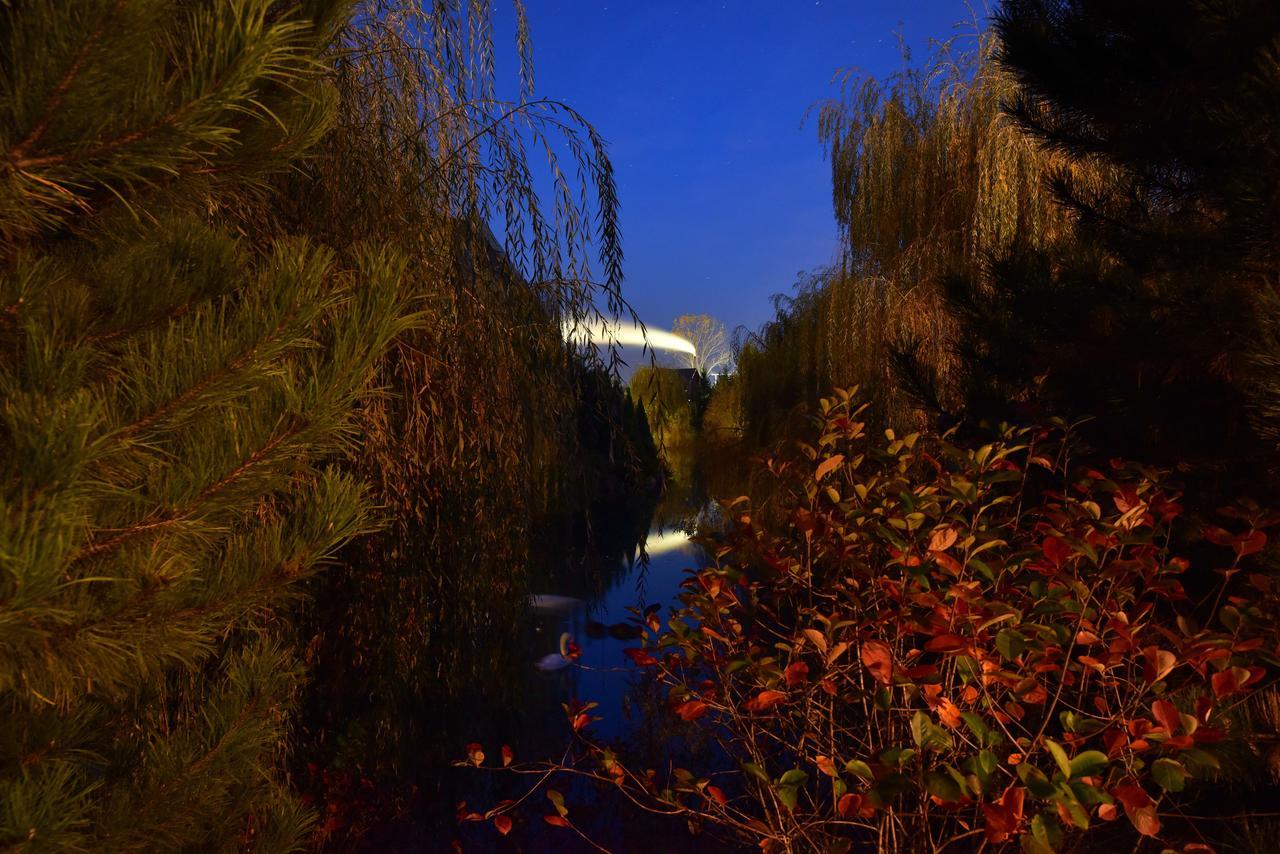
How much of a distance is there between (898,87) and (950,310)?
163 inches

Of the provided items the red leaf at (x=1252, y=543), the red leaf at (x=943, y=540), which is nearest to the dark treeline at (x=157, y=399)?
the red leaf at (x=943, y=540)

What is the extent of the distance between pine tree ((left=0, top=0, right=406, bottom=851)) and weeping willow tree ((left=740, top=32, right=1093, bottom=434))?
4.48 meters

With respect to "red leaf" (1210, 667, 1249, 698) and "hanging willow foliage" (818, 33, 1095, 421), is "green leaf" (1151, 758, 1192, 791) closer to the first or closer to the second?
"red leaf" (1210, 667, 1249, 698)

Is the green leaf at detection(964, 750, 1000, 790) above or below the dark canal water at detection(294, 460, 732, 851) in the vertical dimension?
above

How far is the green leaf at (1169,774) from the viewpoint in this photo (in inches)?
53.4

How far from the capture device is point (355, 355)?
1.24 metres

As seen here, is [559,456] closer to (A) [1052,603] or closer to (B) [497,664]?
(B) [497,664]

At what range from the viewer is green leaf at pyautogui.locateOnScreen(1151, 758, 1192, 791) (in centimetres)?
136

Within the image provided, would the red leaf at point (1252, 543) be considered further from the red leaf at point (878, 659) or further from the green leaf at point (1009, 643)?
the red leaf at point (878, 659)

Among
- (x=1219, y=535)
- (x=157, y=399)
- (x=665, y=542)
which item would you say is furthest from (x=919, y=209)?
(x=665, y=542)

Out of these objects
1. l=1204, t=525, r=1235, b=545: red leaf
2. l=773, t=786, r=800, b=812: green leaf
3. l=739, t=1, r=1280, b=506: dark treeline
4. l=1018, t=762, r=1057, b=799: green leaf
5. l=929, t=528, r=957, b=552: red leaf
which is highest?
l=739, t=1, r=1280, b=506: dark treeline

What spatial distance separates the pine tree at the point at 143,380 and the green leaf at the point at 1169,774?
1542 millimetres

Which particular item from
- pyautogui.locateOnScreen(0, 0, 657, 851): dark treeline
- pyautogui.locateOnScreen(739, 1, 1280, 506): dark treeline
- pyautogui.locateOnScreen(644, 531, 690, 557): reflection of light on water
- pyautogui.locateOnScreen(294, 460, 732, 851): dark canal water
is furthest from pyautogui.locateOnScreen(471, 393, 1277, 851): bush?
pyautogui.locateOnScreen(644, 531, 690, 557): reflection of light on water

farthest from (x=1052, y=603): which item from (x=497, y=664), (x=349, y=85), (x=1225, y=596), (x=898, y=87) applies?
(x=898, y=87)
